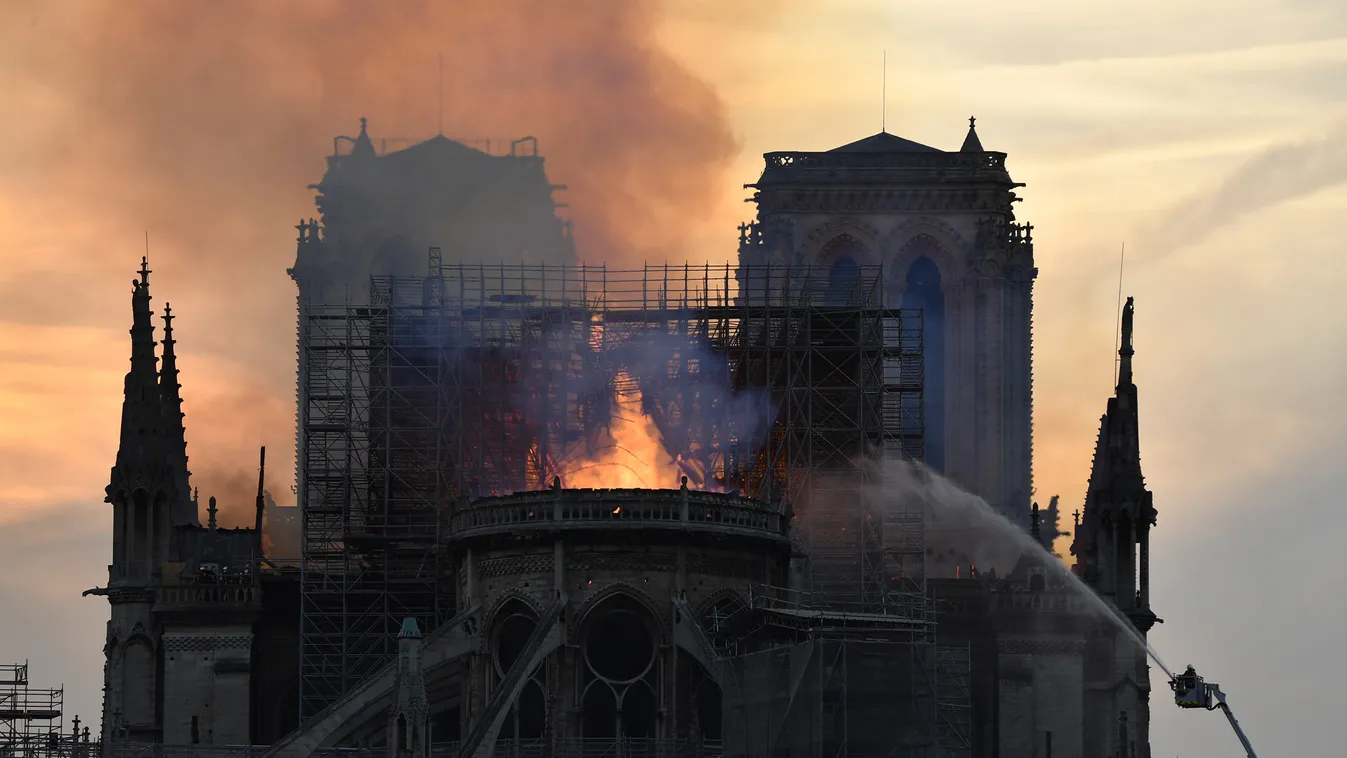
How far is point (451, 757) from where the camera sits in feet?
356

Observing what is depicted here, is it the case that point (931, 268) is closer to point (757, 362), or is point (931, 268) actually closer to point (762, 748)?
A: point (757, 362)

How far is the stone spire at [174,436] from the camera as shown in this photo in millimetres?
127312

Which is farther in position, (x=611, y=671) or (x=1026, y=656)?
(x=1026, y=656)

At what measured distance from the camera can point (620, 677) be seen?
10956 cm

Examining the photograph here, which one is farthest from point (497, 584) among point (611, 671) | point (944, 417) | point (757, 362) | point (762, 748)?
point (944, 417)

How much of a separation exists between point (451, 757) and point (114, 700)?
18567 mm

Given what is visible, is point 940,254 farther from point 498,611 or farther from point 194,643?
point 498,611

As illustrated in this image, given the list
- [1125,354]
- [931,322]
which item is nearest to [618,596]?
[1125,354]

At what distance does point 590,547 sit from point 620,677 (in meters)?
4.15

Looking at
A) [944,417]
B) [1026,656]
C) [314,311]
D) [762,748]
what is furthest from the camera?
[314,311]

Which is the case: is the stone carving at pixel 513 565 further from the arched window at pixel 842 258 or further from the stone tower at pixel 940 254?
the stone tower at pixel 940 254

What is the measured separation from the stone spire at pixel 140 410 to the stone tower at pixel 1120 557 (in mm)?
33987

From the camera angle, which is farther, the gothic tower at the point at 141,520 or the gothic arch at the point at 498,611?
the gothic tower at the point at 141,520

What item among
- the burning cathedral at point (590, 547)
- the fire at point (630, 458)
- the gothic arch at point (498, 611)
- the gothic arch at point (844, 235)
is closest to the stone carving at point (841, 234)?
the gothic arch at point (844, 235)
